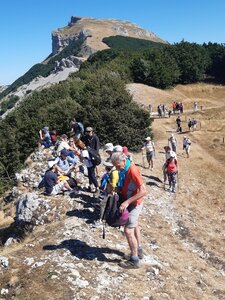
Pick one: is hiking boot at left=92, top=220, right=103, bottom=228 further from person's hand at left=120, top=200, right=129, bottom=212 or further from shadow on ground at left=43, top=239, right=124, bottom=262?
person's hand at left=120, top=200, right=129, bottom=212

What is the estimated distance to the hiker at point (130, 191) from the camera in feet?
29.8

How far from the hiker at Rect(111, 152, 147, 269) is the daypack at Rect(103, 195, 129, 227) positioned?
11 cm

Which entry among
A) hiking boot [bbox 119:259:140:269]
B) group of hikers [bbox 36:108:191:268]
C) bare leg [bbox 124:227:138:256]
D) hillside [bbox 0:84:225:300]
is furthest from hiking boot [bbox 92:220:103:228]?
bare leg [bbox 124:227:138:256]

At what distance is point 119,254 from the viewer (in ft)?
36.0

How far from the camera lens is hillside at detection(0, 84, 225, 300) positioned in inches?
370

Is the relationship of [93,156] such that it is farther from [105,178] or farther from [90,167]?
[105,178]

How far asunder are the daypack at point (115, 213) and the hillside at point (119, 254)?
1365 mm

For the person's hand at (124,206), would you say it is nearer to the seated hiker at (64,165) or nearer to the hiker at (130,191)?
the hiker at (130,191)

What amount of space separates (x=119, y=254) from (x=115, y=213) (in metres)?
1.89

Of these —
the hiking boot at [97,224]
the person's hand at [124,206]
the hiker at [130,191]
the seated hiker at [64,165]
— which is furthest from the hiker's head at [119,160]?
the seated hiker at [64,165]

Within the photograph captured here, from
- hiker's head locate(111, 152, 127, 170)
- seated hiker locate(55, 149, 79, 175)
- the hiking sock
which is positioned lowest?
the hiking sock

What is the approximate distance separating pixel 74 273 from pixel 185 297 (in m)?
2.77

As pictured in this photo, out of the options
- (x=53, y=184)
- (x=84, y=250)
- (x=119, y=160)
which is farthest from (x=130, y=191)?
(x=53, y=184)

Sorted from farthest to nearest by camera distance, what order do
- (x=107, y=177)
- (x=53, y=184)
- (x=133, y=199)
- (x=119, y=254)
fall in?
(x=53, y=184)
(x=107, y=177)
(x=119, y=254)
(x=133, y=199)
